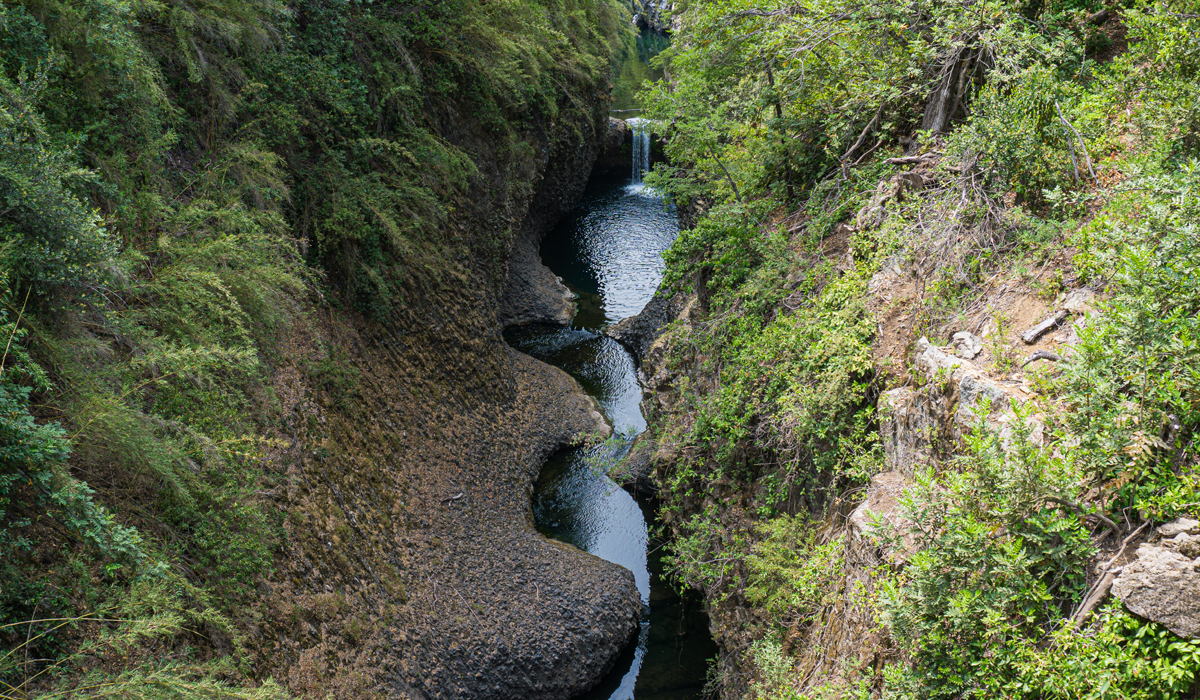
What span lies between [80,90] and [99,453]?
3.16 metres

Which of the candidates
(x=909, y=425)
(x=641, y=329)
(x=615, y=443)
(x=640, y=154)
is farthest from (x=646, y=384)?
(x=640, y=154)

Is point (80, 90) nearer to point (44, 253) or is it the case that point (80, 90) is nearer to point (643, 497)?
point (44, 253)

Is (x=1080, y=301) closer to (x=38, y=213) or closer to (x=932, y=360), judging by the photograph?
(x=932, y=360)

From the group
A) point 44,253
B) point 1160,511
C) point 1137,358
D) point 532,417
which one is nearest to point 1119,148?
point 1137,358

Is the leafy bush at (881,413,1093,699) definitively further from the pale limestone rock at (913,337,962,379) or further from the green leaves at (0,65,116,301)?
the green leaves at (0,65,116,301)

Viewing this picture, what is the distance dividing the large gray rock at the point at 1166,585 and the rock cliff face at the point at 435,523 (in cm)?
672

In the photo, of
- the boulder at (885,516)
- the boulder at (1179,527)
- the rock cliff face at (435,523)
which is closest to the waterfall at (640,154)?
the rock cliff face at (435,523)

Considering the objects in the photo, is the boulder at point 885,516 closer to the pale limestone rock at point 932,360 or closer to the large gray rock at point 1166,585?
the pale limestone rock at point 932,360

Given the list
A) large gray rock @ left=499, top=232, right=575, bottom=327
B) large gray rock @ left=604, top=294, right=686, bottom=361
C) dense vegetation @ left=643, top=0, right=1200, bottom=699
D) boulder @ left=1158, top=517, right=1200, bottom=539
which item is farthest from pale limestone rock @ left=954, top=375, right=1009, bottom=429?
large gray rock @ left=499, top=232, right=575, bottom=327

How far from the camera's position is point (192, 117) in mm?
7191

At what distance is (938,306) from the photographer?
5.57 meters

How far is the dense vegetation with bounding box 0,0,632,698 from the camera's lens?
13.3ft

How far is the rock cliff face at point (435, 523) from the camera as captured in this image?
7.05 metres

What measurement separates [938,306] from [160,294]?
7.16 metres
